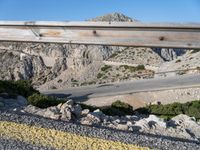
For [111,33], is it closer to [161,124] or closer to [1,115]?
[1,115]

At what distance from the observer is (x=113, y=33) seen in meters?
5.19

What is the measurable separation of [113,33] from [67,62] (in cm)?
8758

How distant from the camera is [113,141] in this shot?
4527mm

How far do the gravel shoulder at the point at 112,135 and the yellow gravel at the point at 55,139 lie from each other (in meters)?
0.11

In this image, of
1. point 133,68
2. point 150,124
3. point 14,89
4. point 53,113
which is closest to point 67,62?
point 133,68

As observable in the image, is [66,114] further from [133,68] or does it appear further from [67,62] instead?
[67,62]

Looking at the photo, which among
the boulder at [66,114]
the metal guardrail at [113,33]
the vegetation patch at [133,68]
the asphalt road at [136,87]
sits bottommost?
the asphalt road at [136,87]

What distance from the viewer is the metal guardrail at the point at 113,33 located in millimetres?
4875

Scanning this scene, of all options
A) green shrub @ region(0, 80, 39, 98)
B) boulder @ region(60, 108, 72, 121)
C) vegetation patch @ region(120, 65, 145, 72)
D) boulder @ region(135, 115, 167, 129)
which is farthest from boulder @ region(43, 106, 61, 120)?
vegetation patch @ region(120, 65, 145, 72)

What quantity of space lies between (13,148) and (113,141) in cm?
95

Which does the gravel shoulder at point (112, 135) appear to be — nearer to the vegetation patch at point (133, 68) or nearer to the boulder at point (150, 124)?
the boulder at point (150, 124)

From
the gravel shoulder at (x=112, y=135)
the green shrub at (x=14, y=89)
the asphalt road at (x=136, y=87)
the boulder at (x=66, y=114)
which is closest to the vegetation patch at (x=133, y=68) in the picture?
the asphalt road at (x=136, y=87)

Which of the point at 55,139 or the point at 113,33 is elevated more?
the point at 113,33

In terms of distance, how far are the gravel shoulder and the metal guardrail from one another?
97 centimetres
